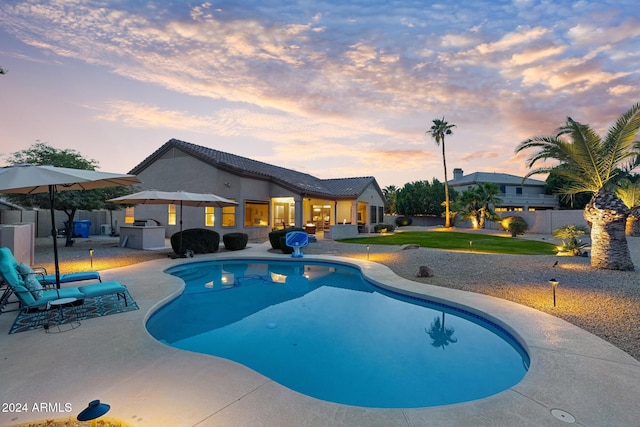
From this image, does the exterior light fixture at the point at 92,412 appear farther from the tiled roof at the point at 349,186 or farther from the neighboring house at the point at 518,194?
the neighboring house at the point at 518,194

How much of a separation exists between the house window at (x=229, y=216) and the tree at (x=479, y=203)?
83.2 feet

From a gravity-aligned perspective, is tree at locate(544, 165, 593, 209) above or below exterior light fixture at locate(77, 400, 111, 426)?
above

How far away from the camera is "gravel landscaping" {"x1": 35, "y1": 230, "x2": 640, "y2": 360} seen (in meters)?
5.84

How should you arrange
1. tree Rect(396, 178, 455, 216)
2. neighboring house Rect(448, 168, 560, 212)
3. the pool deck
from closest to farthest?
the pool deck, tree Rect(396, 178, 455, 216), neighboring house Rect(448, 168, 560, 212)

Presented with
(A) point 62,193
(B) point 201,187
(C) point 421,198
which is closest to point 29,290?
(A) point 62,193

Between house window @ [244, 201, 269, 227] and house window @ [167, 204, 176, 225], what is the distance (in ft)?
17.6

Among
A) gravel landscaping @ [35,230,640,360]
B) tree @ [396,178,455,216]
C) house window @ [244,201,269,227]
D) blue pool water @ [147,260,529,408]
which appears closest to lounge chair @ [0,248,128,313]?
blue pool water @ [147,260,529,408]

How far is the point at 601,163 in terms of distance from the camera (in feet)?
35.6

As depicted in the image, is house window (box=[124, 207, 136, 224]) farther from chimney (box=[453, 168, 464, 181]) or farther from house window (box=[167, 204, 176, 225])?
chimney (box=[453, 168, 464, 181])

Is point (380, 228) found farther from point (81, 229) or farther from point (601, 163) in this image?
point (81, 229)

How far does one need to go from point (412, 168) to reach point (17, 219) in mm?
36293

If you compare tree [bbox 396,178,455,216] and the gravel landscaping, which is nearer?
the gravel landscaping

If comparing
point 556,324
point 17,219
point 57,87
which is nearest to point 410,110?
point 556,324

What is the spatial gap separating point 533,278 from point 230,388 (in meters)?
10.1
